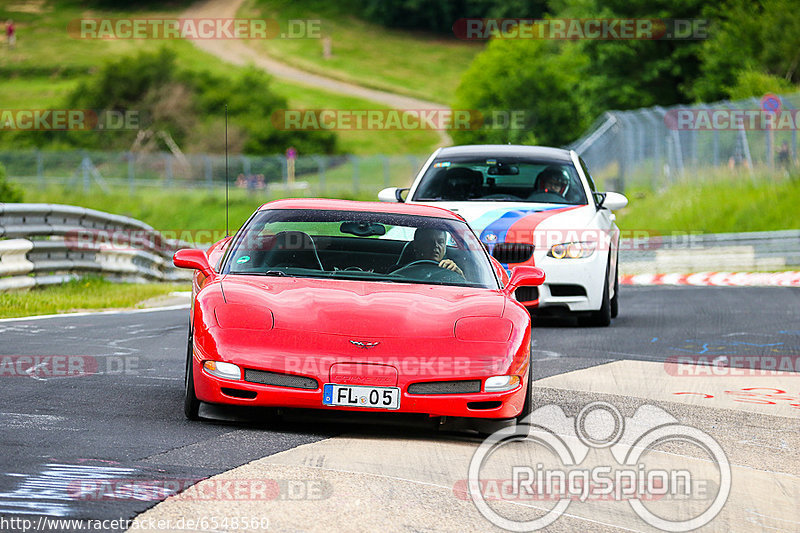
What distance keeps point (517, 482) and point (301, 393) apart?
1.28m

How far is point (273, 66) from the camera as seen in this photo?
109 metres

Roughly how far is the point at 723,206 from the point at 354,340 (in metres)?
25.3

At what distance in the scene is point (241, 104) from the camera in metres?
84.4

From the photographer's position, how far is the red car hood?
688 cm

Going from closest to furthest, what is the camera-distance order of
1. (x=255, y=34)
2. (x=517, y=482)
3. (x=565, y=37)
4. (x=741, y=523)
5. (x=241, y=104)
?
1. (x=741, y=523)
2. (x=517, y=482)
3. (x=565, y=37)
4. (x=241, y=104)
5. (x=255, y=34)

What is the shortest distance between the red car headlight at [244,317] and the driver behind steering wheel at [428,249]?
4.35ft

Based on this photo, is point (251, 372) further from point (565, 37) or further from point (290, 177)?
point (565, 37)

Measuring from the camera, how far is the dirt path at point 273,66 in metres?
98.8

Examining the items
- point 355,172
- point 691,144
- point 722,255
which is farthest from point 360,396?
point 355,172

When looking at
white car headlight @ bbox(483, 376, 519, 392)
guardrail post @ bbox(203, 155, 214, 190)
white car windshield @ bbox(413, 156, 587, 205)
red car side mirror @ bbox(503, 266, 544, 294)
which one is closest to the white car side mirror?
white car windshield @ bbox(413, 156, 587, 205)

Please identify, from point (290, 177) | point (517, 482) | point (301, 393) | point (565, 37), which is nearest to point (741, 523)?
point (517, 482)

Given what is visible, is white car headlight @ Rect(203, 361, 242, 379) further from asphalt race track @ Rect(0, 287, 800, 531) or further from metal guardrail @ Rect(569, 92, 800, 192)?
metal guardrail @ Rect(569, 92, 800, 192)

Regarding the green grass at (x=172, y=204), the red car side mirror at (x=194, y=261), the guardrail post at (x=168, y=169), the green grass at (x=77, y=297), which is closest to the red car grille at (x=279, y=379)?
the red car side mirror at (x=194, y=261)

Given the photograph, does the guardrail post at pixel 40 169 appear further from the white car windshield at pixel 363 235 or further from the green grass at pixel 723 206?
the white car windshield at pixel 363 235
